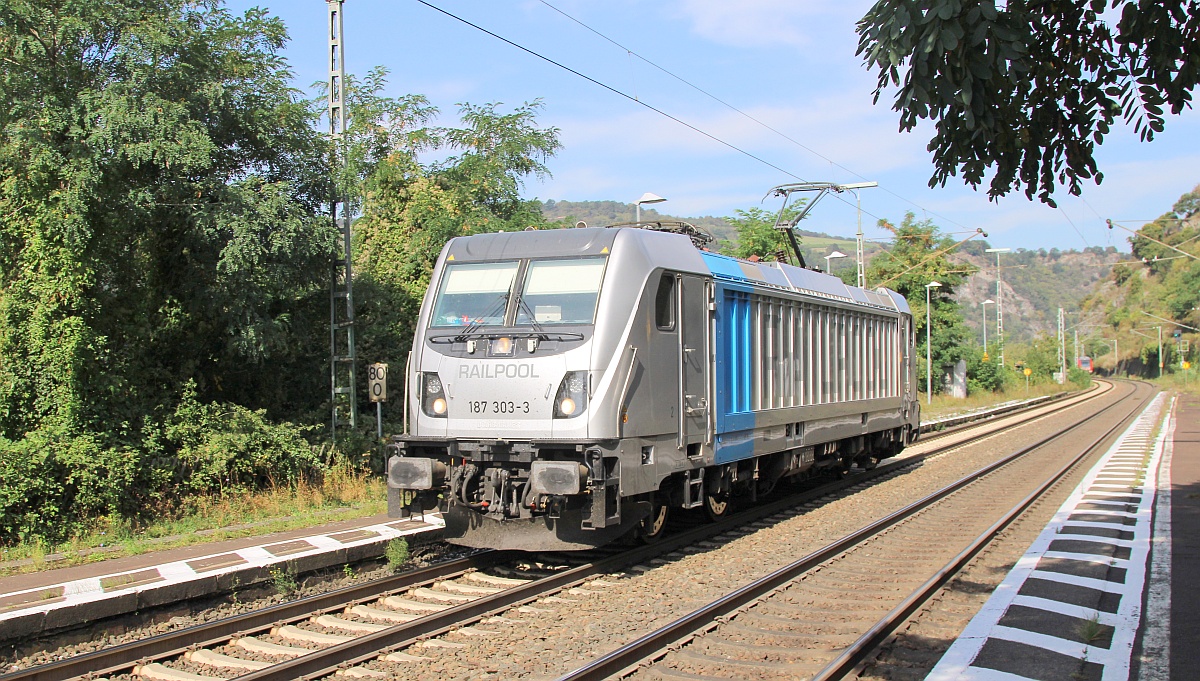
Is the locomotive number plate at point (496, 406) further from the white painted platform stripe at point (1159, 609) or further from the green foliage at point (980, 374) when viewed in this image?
the green foliage at point (980, 374)

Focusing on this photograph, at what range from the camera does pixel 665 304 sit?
33.1ft

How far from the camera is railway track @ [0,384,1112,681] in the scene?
6527 mm

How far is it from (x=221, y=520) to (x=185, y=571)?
11.6ft

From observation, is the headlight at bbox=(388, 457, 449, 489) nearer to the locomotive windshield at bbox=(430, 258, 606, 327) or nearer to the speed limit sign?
the locomotive windshield at bbox=(430, 258, 606, 327)

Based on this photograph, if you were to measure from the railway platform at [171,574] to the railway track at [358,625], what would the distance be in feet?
3.07

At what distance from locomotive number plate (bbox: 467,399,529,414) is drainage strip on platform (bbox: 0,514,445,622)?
75.1 inches

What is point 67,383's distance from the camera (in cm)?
1159

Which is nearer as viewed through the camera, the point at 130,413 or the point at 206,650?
the point at 206,650

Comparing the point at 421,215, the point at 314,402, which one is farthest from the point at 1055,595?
the point at 421,215

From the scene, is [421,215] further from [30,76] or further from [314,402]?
[30,76]

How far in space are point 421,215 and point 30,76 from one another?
9.34 m

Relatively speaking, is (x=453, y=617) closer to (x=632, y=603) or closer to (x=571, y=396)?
(x=632, y=603)

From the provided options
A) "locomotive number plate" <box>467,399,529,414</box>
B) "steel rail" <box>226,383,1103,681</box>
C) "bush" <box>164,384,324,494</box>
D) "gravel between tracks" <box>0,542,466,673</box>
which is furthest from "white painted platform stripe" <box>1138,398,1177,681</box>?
"bush" <box>164,384,324,494</box>

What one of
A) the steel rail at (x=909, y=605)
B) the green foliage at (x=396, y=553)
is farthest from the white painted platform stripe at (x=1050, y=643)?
the green foliage at (x=396, y=553)
